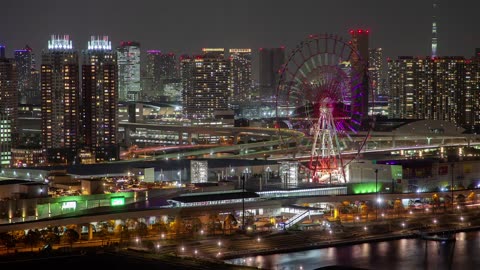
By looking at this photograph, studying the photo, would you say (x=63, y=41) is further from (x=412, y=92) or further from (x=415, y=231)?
(x=415, y=231)

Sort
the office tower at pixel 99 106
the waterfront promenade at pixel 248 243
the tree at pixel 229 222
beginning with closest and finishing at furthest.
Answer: the waterfront promenade at pixel 248 243, the tree at pixel 229 222, the office tower at pixel 99 106

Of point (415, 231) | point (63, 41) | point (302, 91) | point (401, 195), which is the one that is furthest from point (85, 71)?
point (415, 231)

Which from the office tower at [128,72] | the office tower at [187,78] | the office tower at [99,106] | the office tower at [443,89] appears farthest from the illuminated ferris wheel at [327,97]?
the office tower at [128,72]

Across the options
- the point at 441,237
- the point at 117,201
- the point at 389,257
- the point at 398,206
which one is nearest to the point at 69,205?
the point at 117,201

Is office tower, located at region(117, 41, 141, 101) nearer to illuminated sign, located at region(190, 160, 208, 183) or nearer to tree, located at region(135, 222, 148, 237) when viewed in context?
illuminated sign, located at region(190, 160, 208, 183)

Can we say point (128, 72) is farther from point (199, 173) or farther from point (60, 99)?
point (199, 173)

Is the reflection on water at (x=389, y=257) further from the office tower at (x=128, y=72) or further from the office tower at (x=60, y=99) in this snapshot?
the office tower at (x=128, y=72)
